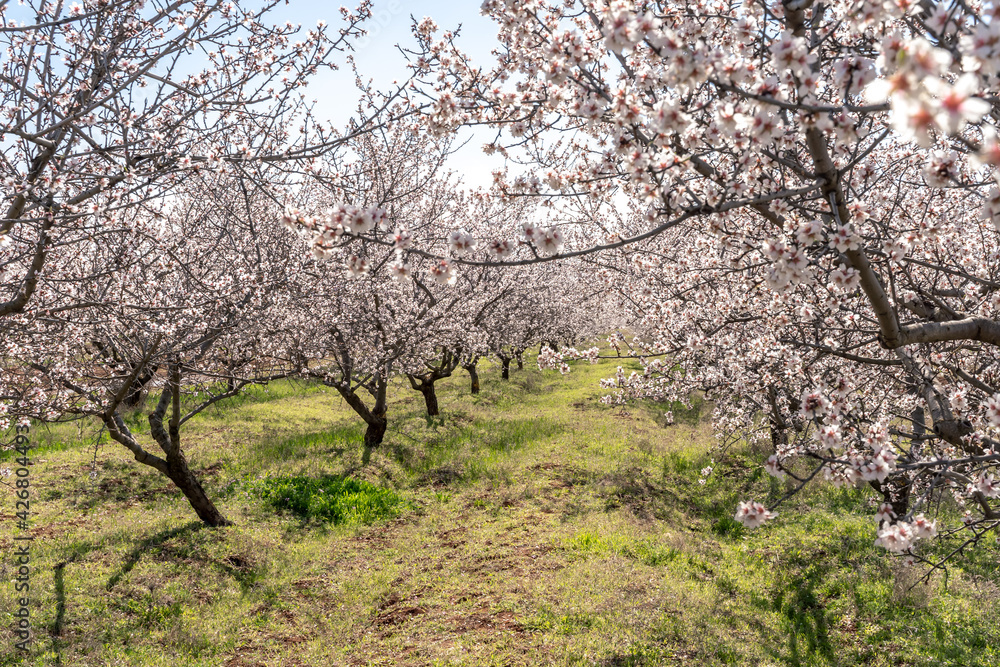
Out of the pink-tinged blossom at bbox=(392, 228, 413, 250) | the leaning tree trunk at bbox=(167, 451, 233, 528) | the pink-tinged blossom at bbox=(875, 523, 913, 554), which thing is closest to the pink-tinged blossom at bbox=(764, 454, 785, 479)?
the pink-tinged blossom at bbox=(875, 523, 913, 554)

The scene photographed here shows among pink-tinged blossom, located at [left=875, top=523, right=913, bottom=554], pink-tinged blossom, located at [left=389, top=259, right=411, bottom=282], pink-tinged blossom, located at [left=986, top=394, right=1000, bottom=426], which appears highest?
pink-tinged blossom, located at [left=389, top=259, right=411, bottom=282]

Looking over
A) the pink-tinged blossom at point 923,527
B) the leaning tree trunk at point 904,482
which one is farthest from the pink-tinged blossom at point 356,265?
the pink-tinged blossom at point 923,527

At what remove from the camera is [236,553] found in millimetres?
8281

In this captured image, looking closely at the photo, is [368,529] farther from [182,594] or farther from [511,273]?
[511,273]

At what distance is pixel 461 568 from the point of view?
8250 millimetres

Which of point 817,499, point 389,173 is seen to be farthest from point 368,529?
point 817,499

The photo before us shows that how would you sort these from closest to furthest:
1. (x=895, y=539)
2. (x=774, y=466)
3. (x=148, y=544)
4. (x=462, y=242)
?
(x=895, y=539), (x=462, y=242), (x=774, y=466), (x=148, y=544)

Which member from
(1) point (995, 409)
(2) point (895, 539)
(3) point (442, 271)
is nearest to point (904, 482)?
(1) point (995, 409)

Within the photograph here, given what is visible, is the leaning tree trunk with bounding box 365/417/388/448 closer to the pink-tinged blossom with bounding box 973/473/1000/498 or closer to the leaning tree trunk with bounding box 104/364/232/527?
the leaning tree trunk with bounding box 104/364/232/527

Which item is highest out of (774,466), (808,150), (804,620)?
(808,150)

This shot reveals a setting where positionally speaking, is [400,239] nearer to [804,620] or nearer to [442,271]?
[442,271]

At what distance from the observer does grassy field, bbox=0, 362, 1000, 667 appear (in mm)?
6301

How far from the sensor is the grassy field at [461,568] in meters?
6.30

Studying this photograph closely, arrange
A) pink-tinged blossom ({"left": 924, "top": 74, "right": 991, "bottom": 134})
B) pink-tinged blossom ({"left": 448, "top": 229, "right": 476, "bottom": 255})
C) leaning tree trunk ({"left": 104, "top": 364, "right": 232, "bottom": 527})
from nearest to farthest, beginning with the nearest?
pink-tinged blossom ({"left": 924, "top": 74, "right": 991, "bottom": 134}), pink-tinged blossom ({"left": 448, "top": 229, "right": 476, "bottom": 255}), leaning tree trunk ({"left": 104, "top": 364, "right": 232, "bottom": 527})
